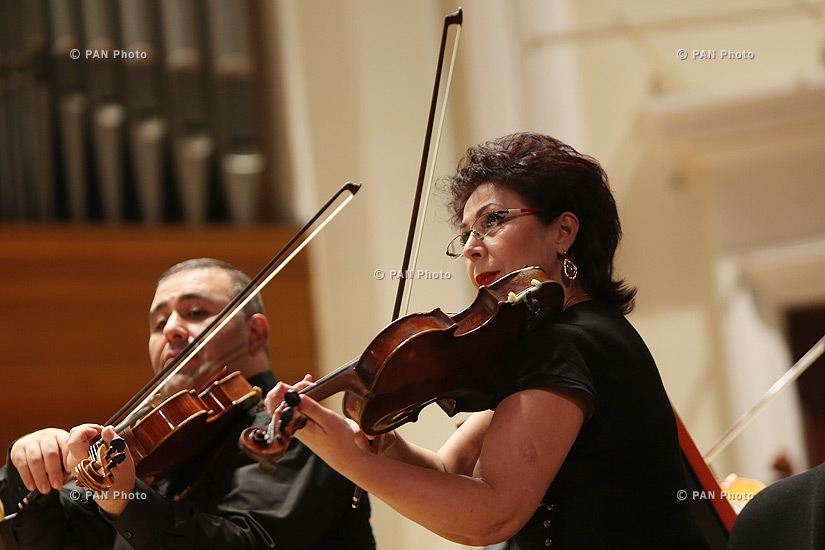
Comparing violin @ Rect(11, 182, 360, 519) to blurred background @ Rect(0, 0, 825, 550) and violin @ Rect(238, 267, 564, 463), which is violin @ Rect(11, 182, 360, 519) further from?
blurred background @ Rect(0, 0, 825, 550)

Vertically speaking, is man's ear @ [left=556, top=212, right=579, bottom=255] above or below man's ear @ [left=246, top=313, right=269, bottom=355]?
above

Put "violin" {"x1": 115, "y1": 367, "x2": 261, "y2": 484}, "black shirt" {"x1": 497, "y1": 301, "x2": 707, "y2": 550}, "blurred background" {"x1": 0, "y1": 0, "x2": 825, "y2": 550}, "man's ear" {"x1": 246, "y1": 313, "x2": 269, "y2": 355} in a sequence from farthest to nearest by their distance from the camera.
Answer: "blurred background" {"x1": 0, "y1": 0, "x2": 825, "y2": 550}
"man's ear" {"x1": 246, "y1": 313, "x2": 269, "y2": 355}
"violin" {"x1": 115, "y1": 367, "x2": 261, "y2": 484}
"black shirt" {"x1": 497, "y1": 301, "x2": 707, "y2": 550}

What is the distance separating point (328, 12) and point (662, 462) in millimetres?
2954

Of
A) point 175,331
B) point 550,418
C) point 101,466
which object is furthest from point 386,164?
point 550,418

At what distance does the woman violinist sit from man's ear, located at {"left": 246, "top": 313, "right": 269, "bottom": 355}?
0.58 metres

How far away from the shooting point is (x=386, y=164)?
414cm

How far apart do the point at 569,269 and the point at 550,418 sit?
0.31 metres

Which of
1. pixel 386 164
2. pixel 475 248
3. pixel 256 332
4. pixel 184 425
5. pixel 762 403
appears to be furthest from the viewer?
pixel 386 164

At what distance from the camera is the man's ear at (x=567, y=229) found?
178cm

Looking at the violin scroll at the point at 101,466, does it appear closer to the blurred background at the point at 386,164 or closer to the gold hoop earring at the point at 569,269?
the gold hoop earring at the point at 569,269

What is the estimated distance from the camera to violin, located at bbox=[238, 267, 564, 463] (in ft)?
4.83

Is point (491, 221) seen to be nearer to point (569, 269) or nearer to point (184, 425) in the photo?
point (569, 269)

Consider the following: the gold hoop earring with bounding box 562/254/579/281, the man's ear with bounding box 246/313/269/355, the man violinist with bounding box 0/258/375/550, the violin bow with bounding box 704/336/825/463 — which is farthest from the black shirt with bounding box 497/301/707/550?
the man's ear with bounding box 246/313/269/355

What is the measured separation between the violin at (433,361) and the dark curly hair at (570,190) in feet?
0.57
